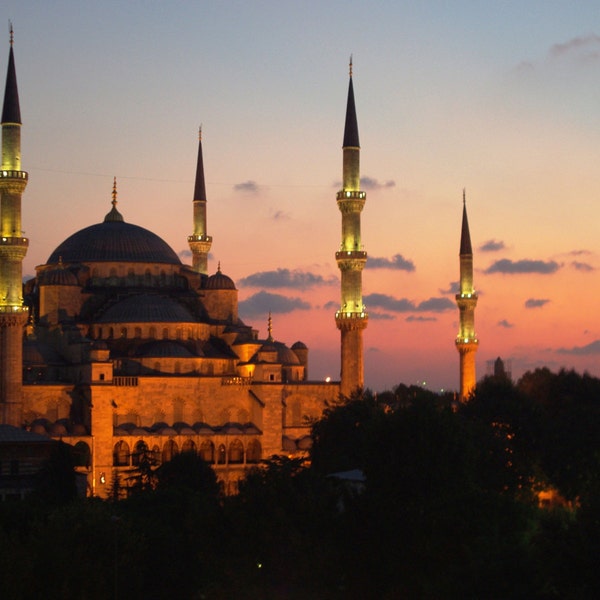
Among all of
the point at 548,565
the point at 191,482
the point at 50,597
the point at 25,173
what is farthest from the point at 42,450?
the point at 548,565

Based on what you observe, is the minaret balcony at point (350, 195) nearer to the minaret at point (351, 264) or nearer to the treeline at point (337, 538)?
the minaret at point (351, 264)

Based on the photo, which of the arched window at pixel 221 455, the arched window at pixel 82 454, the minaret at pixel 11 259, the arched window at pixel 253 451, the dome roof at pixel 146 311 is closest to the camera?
the arched window at pixel 82 454

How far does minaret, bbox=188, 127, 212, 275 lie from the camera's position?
2758 inches

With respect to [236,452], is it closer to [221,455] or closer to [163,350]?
[221,455]

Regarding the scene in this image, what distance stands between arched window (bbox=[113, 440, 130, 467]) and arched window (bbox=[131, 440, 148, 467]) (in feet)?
1.13

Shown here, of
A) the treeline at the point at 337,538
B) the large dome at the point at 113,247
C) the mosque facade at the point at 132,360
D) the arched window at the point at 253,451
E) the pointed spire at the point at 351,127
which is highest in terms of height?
the pointed spire at the point at 351,127

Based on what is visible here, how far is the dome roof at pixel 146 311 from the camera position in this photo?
60.1 m

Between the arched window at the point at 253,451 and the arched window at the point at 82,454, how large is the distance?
6695 mm

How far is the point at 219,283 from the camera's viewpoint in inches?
2547

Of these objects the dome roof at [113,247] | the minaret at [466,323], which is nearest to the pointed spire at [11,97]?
the dome roof at [113,247]

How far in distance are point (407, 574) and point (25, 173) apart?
2963 cm

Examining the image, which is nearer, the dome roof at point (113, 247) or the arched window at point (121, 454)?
the arched window at point (121, 454)

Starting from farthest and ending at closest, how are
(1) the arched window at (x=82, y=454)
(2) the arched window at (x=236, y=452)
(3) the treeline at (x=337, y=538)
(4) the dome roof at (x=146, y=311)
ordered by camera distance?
(4) the dome roof at (x=146, y=311)
(2) the arched window at (x=236, y=452)
(1) the arched window at (x=82, y=454)
(3) the treeline at (x=337, y=538)

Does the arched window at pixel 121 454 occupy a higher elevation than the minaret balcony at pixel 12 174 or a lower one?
lower
